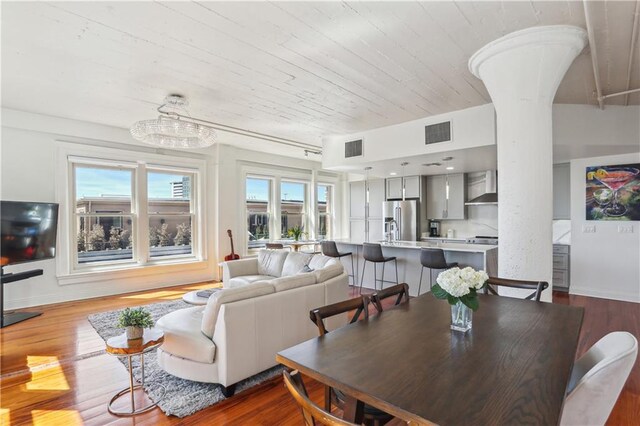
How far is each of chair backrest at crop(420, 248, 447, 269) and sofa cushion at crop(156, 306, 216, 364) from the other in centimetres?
297

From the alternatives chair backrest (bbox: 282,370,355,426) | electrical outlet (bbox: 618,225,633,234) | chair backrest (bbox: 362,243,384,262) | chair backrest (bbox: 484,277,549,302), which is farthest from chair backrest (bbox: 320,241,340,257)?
chair backrest (bbox: 282,370,355,426)

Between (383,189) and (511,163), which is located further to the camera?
(383,189)

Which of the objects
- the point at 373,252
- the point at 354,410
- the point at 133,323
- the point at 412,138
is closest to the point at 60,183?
the point at 133,323

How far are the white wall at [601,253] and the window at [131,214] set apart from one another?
21.8 feet

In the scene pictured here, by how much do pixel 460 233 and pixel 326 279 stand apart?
16.3 ft

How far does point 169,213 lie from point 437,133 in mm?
4933

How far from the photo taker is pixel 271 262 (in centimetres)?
504

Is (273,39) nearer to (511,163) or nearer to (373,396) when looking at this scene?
(511,163)

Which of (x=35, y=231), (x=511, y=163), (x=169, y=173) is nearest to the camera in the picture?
(x=511, y=163)

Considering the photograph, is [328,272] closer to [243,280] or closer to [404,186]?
[243,280]

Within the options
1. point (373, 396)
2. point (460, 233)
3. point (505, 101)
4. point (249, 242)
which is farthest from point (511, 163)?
point (249, 242)

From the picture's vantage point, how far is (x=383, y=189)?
26.5 feet

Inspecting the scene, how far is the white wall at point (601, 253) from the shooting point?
476 centimetres

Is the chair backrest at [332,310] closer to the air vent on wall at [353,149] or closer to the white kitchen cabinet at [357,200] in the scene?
the air vent on wall at [353,149]
